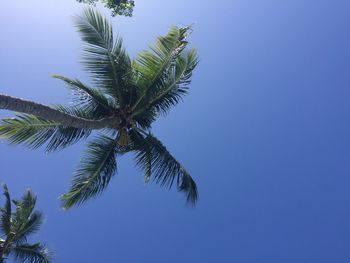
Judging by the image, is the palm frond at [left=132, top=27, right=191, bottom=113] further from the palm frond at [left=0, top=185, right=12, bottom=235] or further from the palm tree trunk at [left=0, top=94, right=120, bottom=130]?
the palm frond at [left=0, top=185, right=12, bottom=235]

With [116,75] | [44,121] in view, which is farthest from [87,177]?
[116,75]

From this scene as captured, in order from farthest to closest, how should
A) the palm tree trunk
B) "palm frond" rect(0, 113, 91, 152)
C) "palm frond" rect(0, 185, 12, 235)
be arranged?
"palm frond" rect(0, 185, 12, 235)
"palm frond" rect(0, 113, 91, 152)
the palm tree trunk

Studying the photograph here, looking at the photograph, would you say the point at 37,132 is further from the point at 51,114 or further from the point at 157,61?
the point at 157,61

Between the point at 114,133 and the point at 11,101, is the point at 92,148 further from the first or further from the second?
the point at 11,101

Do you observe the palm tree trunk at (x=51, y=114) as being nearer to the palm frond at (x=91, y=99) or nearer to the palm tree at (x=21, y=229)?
the palm frond at (x=91, y=99)

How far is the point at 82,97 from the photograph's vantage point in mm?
14703

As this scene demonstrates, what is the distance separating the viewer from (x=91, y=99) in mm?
14703

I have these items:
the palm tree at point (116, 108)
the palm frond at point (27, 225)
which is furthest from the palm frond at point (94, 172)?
the palm frond at point (27, 225)

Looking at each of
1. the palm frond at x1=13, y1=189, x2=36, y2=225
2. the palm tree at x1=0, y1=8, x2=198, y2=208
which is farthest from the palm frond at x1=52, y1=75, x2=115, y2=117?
the palm frond at x1=13, y1=189, x2=36, y2=225

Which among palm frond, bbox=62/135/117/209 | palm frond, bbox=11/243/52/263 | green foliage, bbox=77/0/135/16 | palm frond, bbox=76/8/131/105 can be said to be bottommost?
palm frond, bbox=11/243/52/263

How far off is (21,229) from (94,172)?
623cm

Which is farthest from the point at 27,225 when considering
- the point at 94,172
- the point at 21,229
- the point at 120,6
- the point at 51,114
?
the point at 120,6

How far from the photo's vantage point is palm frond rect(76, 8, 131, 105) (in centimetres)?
1416

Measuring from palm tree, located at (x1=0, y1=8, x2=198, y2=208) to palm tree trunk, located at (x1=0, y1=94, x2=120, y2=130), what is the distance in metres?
0.04
